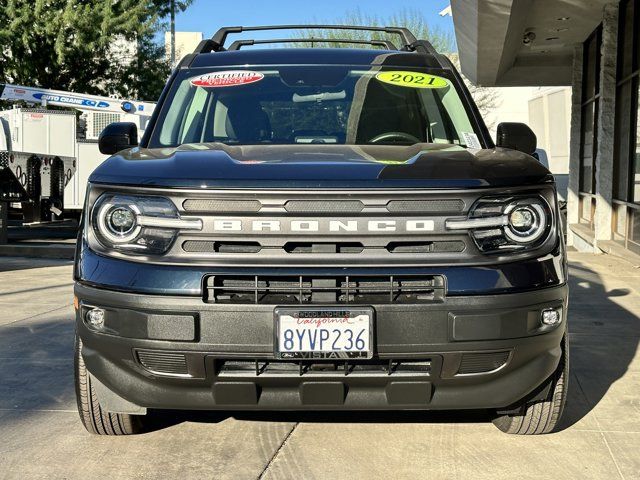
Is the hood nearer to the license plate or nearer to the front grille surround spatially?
the front grille surround

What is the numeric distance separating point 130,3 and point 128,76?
10.4 feet

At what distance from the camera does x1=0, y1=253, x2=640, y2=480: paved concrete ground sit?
11.6 ft

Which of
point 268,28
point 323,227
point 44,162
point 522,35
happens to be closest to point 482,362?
point 323,227

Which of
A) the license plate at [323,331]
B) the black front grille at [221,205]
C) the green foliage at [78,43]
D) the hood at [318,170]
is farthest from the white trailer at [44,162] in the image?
the license plate at [323,331]

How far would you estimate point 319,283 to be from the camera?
320 centimetres

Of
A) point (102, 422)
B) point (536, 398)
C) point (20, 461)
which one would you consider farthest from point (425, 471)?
point (20, 461)

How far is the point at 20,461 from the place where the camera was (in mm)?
3646

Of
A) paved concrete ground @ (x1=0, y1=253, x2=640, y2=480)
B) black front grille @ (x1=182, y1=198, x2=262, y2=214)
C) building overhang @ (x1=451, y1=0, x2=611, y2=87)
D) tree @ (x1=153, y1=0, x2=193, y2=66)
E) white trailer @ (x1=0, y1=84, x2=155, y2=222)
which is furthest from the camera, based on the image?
tree @ (x1=153, y1=0, x2=193, y2=66)

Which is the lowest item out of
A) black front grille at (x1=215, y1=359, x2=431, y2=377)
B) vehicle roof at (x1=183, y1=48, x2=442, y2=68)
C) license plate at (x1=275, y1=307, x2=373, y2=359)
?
black front grille at (x1=215, y1=359, x2=431, y2=377)

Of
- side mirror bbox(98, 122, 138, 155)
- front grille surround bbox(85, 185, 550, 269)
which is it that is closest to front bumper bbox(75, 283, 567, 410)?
front grille surround bbox(85, 185, 550, 269)

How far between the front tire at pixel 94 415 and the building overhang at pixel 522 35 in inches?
388

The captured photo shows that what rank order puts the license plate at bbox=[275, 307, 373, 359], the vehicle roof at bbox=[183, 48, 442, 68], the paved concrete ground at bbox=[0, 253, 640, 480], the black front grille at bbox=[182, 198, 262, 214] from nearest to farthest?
the license plate at bbox=[275, 307, 373, 359] → the black front grille at bbox=[182, 198, 262, 214] → the paved concrete ground at bbox=[0, 253, 640, 480] → the vehicle roof at bbox=[183, 48, 442, 68]

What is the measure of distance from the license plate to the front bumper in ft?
0.13

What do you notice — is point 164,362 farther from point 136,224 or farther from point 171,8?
point 171,8
